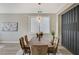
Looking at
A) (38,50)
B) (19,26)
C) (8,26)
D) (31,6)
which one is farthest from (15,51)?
(8,26)

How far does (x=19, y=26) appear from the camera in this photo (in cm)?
1062

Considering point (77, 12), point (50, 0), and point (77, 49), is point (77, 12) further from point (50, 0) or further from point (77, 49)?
point (50, 0)

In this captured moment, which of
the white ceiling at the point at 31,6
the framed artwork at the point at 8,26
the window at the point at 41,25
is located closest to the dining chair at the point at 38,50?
the white ceiling at the point at 31,6

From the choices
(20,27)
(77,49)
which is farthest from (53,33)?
(77,49)

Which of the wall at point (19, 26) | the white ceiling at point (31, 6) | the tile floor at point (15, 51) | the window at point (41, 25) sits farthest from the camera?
the window at point (41, 25)

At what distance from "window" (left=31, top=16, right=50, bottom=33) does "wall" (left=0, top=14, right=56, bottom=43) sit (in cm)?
32

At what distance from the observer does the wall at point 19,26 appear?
34.4 feet

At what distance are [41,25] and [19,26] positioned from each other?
1.59 metres

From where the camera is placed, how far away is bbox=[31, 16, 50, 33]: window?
10.7m

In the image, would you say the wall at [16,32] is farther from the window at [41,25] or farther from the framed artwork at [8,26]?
the window at [41,25]

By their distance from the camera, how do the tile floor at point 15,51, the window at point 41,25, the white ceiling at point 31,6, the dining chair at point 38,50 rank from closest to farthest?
the dining chair at point 38,50, the tile floor at point 15,51, the white ceiling at point 31,6, the window at point 41,25

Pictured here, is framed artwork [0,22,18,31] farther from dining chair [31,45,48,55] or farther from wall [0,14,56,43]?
dining chair [31,45,48,55]

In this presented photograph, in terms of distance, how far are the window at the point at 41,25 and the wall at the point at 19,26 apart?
12.5 inches
